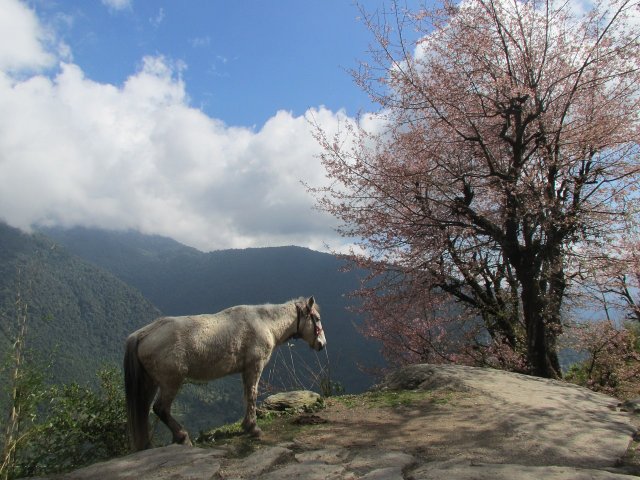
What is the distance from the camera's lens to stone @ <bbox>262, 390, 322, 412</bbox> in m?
7.70

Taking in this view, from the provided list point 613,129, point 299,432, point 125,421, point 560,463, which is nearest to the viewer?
point 560,463

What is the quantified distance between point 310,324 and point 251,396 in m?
1.78

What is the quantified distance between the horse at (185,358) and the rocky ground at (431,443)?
701 millimetres

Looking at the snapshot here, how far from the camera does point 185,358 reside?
603cm

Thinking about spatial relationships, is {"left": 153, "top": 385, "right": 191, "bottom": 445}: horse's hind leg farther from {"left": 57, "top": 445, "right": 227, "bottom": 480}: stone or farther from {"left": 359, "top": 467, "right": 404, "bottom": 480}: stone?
{"left": 359, "top": 467, "right": 404, "bottom": 480}: stone

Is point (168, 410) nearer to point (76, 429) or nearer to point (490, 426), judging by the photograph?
point (76, 429)

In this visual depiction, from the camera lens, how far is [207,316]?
21.6 ft

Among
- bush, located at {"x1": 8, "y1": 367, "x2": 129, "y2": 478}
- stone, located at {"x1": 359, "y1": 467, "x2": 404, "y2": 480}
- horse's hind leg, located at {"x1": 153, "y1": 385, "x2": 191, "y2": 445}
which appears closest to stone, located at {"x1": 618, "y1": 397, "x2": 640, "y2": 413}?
stone, located at {"x1": 359, "y1": 467, "x2": 404, "y2": 480}

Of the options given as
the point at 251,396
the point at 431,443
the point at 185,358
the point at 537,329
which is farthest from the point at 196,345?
the point at 537,329

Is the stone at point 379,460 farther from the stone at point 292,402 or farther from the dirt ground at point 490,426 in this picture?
the stone at point 292,402

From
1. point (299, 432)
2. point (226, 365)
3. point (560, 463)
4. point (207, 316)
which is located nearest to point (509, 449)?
point (560, 463)

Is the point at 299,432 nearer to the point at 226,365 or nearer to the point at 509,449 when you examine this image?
the point at 226,365

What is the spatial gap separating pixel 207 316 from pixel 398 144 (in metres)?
9.15

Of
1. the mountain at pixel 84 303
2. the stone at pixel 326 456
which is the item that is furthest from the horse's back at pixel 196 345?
the mountain at pixel 84 303
